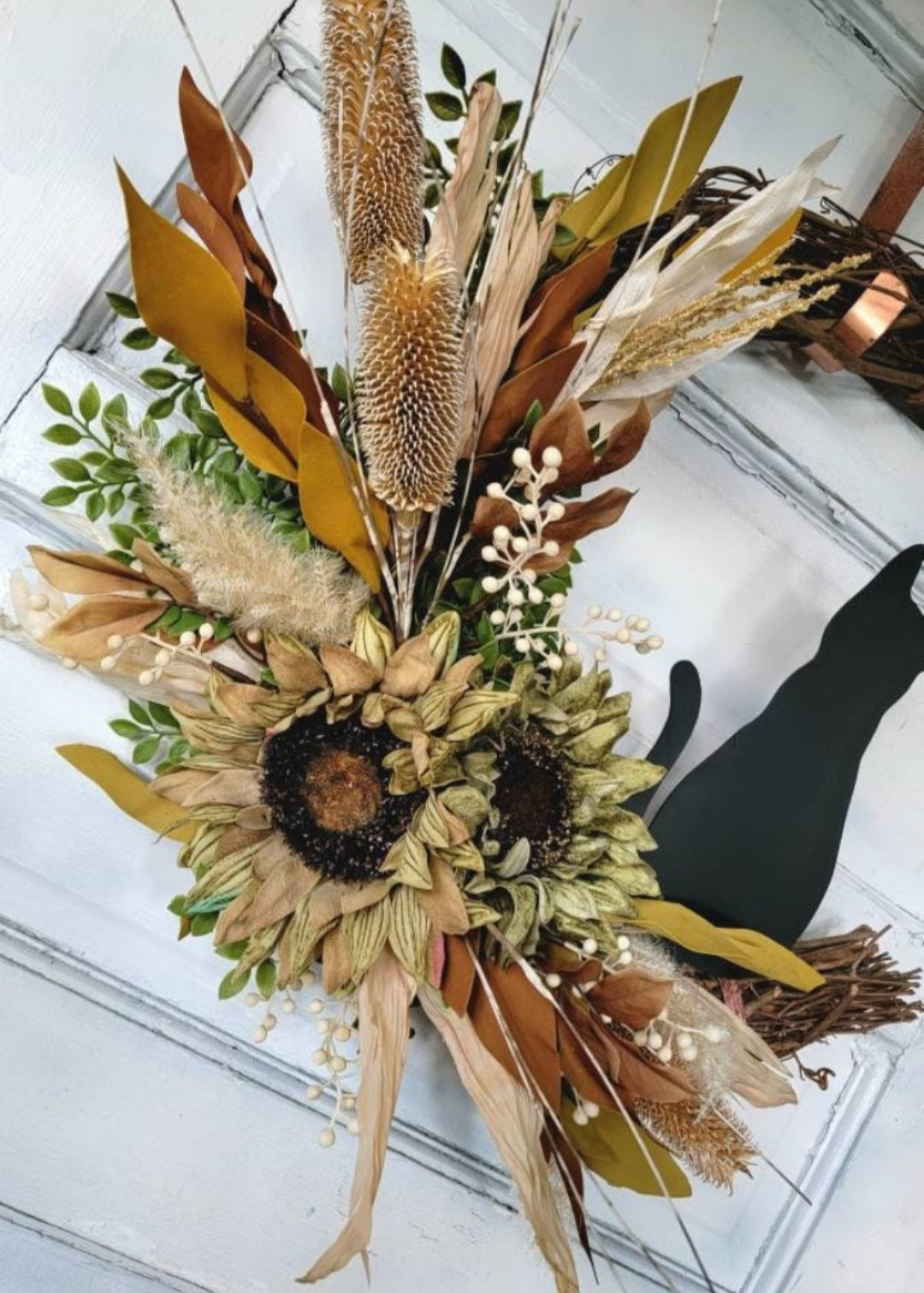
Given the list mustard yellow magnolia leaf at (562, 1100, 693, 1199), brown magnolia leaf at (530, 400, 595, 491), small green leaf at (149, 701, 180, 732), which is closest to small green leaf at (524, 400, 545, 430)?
brown magnolia leaf at (530, 400, 595, 491)

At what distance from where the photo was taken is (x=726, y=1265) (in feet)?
3.43

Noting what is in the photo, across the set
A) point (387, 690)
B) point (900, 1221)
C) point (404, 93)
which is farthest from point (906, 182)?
point (900, 1221)

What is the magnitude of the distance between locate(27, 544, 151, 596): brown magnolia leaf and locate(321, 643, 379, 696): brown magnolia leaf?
0.14 metres

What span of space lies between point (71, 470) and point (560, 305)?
0.33 metres

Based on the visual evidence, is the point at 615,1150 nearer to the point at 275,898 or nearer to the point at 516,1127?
the point at 516,1127

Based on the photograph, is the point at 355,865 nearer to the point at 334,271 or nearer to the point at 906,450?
the point at 334,271

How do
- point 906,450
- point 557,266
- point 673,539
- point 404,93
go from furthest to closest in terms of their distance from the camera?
point 906,450 → point 673,539 → point 557,266 → point 404,93

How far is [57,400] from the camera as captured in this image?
0.73 m

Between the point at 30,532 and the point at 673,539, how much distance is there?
21.1 inches

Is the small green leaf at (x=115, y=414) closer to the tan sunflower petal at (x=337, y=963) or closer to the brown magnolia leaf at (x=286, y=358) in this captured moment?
the brown magnolia leaf at (x=286, y=358)

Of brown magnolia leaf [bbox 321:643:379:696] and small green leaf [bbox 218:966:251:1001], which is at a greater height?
brown magnolia leaf [bbox 321:643:379:696]

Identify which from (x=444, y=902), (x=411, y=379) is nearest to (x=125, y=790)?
(x=444, y=902)

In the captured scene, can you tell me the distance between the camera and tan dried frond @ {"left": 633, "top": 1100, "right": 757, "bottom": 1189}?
2.57 ft

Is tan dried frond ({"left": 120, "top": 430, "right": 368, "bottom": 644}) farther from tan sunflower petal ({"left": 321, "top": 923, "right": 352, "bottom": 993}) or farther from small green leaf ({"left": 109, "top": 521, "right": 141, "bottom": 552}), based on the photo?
tan sunflower petal ({"left": 321, "top": 923, "right": 352, "bottom": 993})
